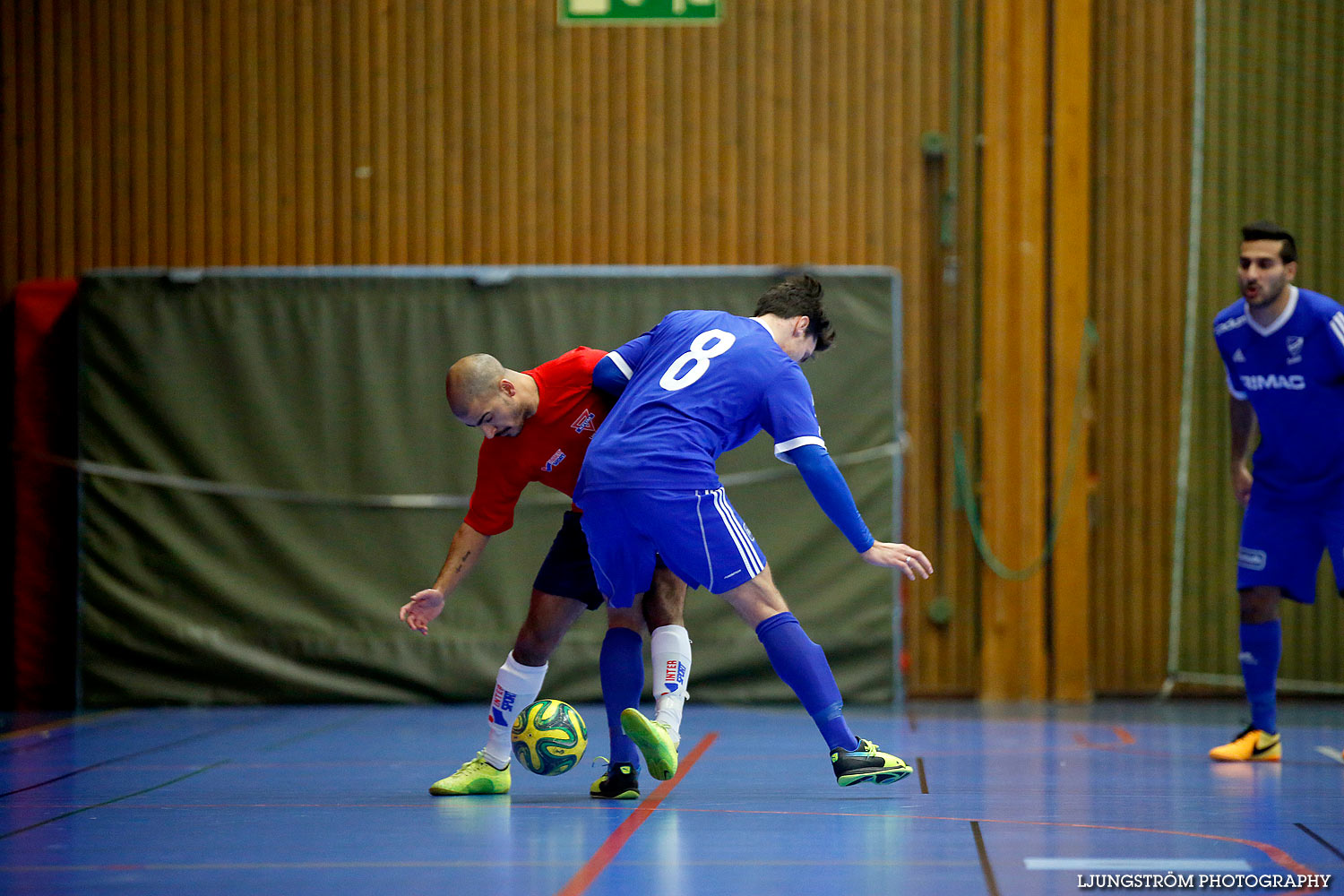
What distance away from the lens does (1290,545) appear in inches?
230

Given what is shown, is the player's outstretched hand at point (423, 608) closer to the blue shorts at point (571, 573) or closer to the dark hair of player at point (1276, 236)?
the blue shorts at point (571, 573)

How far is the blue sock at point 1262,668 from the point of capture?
592 centimetres

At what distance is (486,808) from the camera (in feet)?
14.7

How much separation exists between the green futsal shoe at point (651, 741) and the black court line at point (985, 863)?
0.89m

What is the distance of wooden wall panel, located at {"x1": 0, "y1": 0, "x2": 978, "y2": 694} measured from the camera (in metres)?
9.20

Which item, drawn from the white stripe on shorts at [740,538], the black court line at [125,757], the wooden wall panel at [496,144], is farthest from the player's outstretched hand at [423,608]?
the wooden wall panel at [496,144]

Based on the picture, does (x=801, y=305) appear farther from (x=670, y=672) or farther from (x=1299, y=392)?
(x=1299, y=392)

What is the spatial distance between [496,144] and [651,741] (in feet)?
20.0

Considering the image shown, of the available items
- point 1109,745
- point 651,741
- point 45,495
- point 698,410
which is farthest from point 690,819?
point 45,495

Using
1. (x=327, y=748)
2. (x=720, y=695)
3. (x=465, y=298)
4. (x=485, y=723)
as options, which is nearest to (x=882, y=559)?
(x=327, y=748)

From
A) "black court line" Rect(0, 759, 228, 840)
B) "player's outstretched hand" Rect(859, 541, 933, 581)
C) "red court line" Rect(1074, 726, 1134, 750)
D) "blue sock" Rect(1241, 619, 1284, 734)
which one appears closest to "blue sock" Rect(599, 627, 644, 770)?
"player's outstretched hand" Rect(859, 541, 933, 581)

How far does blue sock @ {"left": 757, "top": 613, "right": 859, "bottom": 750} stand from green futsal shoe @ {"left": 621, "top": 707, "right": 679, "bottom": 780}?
1.30ft

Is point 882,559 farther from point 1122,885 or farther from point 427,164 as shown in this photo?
point 427,164

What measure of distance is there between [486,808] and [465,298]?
496 centimetres
